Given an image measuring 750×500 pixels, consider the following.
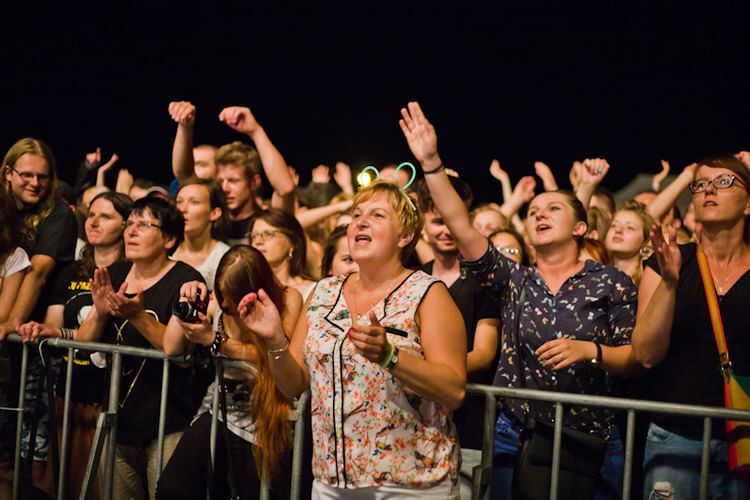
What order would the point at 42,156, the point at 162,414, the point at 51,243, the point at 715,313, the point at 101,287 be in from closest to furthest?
the point at 715,313 → the point at 162,414 → the point at 101,287 → the point at 51,243 → the point at 42,156

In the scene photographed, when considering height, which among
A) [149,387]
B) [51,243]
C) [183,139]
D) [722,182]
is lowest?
[149,387]

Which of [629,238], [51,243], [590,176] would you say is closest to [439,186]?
[590,176]

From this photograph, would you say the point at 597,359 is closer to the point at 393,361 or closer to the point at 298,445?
the point at 393,361

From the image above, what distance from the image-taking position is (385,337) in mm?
2004

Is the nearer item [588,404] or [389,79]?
[588,404]

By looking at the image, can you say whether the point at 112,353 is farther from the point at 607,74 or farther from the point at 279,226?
the point at 607,74

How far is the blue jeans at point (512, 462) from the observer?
267 cm

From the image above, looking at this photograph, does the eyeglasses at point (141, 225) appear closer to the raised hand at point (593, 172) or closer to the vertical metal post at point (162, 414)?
the vertical metal post at point (162, 414)

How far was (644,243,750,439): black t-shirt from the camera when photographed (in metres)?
→ 2.55

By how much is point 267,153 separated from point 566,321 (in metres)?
2.13

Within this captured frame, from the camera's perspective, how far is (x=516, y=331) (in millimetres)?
2848

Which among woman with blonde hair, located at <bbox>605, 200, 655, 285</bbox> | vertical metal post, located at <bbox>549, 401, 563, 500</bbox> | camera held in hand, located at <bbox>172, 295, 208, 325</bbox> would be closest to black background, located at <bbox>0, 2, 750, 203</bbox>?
woman with blonde hair, located at <bbox>605, 200, 655, 285</bbox>

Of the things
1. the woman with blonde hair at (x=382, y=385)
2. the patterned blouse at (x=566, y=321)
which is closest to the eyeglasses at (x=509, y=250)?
the patterned blouse at (x=566, y=321)

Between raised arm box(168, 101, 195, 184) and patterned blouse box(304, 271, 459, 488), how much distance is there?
2.40 m
